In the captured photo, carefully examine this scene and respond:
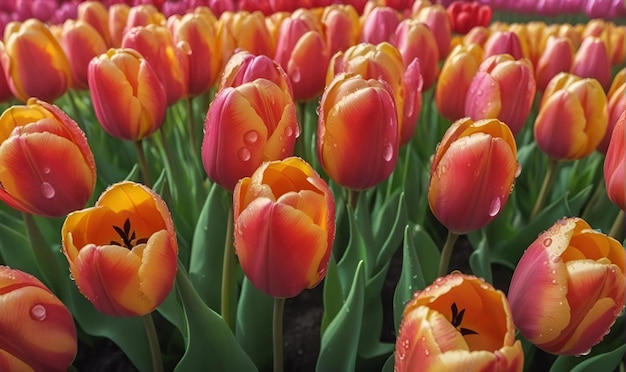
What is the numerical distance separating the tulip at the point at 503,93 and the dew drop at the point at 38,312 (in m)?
0.51

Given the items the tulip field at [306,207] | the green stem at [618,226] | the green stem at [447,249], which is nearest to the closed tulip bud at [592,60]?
the tulip field at [306,207]

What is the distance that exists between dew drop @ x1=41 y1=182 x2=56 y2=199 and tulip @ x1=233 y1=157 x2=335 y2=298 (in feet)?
0.65

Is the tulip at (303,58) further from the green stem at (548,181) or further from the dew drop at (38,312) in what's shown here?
the dew drop at (38,312)

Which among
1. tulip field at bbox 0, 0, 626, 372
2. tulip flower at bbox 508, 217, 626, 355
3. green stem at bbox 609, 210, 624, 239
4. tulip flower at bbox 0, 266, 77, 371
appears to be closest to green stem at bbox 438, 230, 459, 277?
tulip field at bbox 0, 0, 626, 372

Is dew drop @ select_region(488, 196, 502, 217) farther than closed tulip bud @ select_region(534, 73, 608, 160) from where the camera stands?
No

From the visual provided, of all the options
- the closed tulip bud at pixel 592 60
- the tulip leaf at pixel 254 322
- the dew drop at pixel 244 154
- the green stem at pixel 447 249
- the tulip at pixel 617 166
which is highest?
the dew drop at pixel 244 154

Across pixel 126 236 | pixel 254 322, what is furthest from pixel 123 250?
pixel 254 322

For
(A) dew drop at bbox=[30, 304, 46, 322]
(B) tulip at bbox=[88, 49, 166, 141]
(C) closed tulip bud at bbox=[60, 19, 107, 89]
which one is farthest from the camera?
(C) closed tulip bud at bbox=[60, 19, 107, 89]

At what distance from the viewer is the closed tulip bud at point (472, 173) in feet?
1.50

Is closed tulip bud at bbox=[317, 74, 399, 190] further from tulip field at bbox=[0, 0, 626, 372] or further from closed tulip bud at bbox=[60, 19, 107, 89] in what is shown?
closed tulip bud at bbox=[60, 19, 107, 89]

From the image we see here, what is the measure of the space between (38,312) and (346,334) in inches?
10.8

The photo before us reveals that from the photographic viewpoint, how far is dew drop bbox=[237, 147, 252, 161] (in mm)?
499

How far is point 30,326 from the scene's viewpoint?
411 mm

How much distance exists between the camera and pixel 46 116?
54cm
